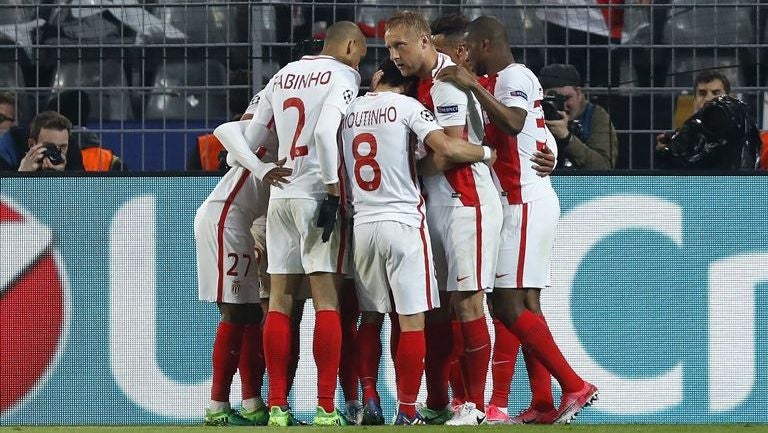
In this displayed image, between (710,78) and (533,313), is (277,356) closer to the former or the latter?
(533,313)

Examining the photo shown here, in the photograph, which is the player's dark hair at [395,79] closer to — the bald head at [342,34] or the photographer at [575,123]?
the bald head at [342,34]

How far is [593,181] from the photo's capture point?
34.1 feet

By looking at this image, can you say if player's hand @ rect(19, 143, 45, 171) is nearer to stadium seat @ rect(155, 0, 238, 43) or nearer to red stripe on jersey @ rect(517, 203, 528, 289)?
stadium seat @ rect(155, 0, 238, 43)

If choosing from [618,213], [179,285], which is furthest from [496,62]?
[179,285]

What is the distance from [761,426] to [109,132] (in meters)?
4.12

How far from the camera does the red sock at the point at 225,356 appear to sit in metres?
9.14

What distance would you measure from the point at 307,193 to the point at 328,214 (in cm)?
29

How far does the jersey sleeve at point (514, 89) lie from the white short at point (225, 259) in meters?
1.42

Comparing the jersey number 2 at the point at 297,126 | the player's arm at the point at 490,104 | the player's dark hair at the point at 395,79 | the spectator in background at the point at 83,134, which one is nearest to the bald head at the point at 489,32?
the player's arm at the point at 490,104

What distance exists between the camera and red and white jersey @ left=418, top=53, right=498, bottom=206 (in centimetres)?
863

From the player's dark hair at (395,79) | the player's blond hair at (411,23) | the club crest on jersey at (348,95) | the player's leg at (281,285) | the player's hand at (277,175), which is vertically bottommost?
the player's leg at (281,285)

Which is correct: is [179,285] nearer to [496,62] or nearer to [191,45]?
[191,45]

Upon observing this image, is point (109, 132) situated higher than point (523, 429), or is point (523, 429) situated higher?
point (109, 132)

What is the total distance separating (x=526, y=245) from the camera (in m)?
9.09
